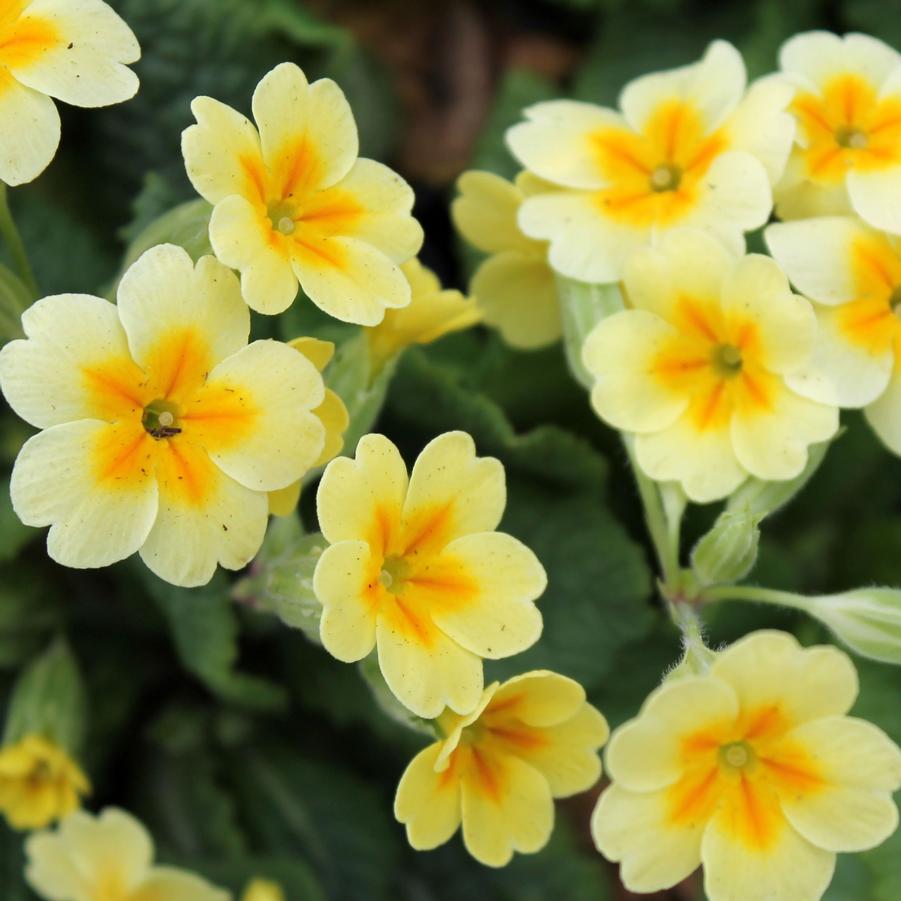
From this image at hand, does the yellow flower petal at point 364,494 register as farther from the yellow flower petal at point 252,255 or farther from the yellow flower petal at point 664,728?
the yellow flower petal at point 664,728

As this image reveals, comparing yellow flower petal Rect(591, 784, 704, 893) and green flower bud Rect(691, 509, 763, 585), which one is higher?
green flower bud Rect(691, 509, 763, 585)

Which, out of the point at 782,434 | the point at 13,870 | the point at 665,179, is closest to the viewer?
the point at 782,434

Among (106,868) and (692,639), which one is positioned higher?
(692,639)

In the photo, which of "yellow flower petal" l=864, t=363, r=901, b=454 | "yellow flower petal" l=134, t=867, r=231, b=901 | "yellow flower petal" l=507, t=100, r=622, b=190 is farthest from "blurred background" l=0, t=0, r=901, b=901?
"yellow flower petal" l=864, t=363, r=901, b=454

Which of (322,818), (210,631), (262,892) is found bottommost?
(322,818)

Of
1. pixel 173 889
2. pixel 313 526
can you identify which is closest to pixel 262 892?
pixel 173 889

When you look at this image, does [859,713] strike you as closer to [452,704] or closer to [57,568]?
[452,704]

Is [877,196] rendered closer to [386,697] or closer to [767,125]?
[767,125]

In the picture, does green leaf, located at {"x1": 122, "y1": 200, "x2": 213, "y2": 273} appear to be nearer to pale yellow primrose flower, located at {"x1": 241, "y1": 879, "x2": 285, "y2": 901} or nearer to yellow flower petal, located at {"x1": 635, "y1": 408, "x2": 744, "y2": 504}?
yellow flower petal, located at {"x1": 635, "y1": 408, "x2": 744, "y2": 504}
